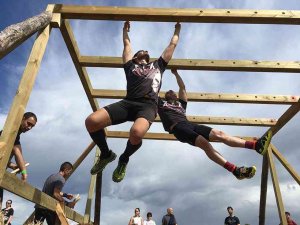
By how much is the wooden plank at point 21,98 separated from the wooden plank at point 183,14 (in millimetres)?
589

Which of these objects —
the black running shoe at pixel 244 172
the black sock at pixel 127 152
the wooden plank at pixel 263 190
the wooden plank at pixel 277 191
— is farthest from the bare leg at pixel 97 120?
the wooden plank at pixel 263 190

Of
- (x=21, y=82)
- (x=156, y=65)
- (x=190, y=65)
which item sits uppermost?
(x=190, y=65)

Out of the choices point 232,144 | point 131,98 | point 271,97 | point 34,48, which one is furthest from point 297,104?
point 34,48

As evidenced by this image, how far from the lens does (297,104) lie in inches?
264

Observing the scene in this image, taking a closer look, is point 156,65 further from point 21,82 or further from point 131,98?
point 21,82

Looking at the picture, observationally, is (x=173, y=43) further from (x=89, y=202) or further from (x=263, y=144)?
(x=89, y=202)

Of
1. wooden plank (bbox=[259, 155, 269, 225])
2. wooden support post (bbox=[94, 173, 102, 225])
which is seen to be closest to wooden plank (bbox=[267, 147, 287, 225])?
wooden plank (bbox=[259, 155, 269, 225])

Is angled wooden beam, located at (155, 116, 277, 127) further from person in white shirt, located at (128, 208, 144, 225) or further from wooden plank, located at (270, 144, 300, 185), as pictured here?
person in white shirt, located at (128, 208, 144, 225)

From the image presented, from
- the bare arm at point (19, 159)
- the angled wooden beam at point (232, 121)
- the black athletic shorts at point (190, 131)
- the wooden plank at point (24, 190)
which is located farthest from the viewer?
the angled wooden beam at point (232, 121)

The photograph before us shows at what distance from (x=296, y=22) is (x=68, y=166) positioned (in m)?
4.03

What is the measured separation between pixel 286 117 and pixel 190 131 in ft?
10.3

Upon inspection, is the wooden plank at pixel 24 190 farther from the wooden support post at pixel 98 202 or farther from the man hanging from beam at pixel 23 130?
the wooden support post at pixel 98 202

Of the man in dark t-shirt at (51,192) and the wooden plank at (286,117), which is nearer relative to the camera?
the man in dark t-shirt at (51,192)

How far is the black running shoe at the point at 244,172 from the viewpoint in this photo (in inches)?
167
